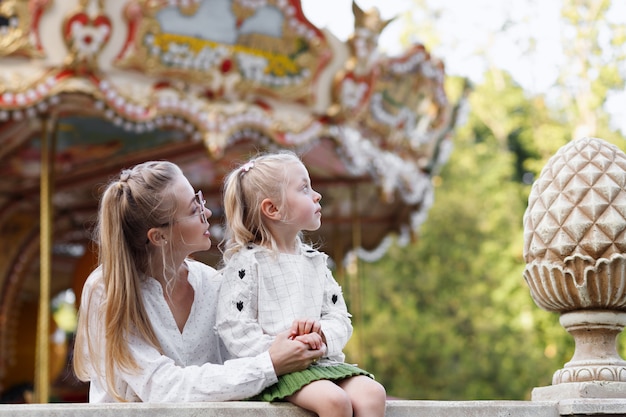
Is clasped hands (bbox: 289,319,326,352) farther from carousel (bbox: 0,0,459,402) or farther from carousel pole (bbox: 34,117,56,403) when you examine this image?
carousel pole (bbox: 34,117,56,403)

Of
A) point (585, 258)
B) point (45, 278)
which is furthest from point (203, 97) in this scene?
point (585, 258)

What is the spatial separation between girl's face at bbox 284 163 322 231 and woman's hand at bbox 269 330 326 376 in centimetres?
43

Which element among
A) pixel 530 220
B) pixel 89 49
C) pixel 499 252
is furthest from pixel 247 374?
pixel 499 252

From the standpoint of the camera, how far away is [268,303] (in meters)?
3.11

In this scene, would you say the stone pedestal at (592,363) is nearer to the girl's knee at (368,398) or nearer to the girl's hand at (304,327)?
the girl's knee at (368,398)

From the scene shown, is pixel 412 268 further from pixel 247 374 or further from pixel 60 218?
pixel 247 374

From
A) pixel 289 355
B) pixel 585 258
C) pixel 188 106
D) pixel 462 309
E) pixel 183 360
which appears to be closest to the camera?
pixel 289 355

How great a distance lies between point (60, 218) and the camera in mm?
12820

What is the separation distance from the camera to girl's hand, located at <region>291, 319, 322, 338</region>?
2984mm

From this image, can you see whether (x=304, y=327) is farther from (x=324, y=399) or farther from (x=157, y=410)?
(x=157, y=410)

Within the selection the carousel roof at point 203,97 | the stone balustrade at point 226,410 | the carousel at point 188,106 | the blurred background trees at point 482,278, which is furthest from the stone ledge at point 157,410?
the blurred background trees at point 482,278

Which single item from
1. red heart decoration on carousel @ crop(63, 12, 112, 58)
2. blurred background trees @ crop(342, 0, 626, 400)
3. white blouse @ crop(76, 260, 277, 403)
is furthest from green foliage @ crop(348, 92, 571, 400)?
white blouse @ crop(76, 260, 277, 403)

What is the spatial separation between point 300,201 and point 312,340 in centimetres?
50

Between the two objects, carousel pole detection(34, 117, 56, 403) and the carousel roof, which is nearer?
the carousel roof
